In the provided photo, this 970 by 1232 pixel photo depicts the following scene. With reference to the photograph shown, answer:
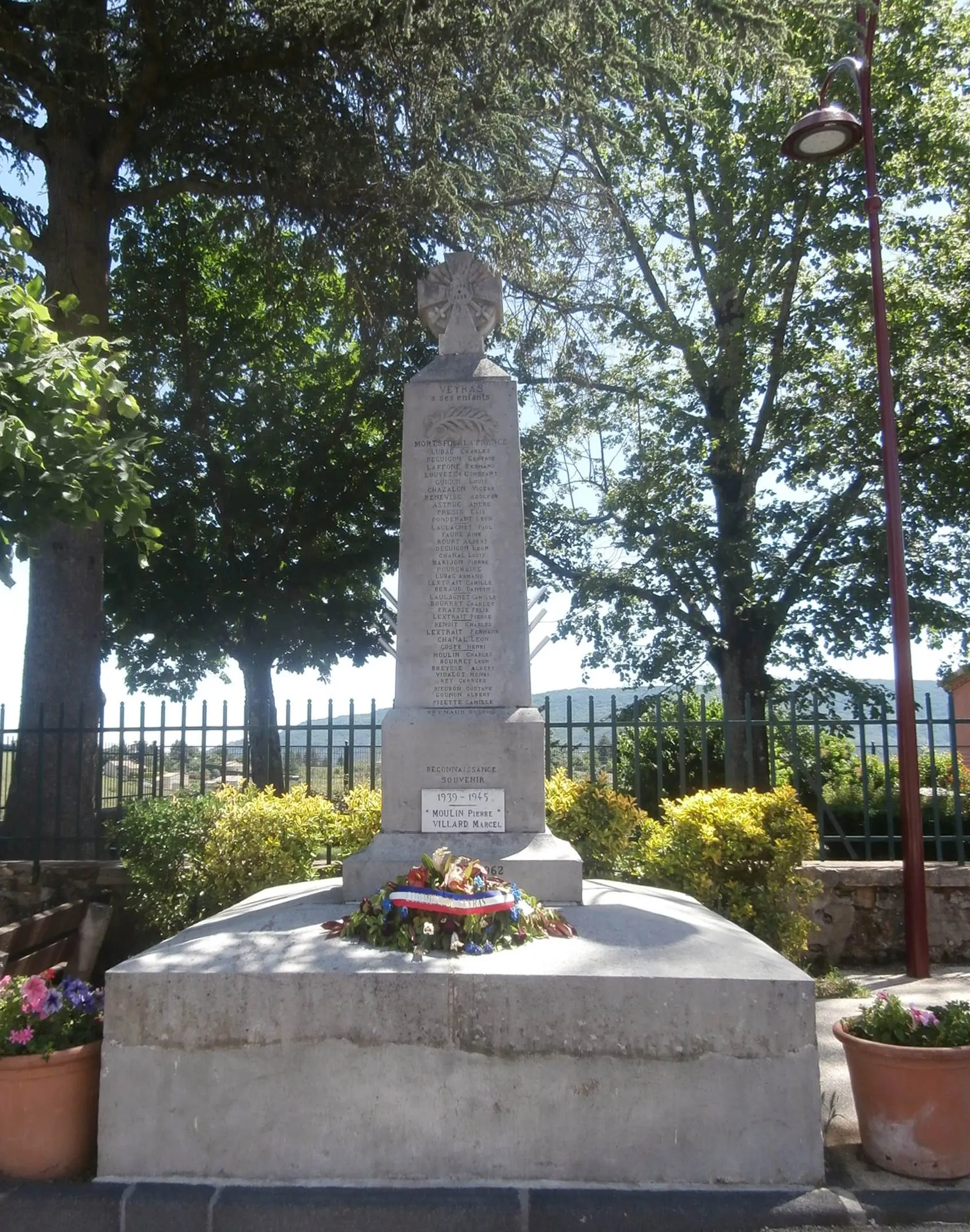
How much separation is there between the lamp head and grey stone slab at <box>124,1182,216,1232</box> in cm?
809

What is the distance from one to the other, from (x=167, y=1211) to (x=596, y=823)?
4120 millimetres

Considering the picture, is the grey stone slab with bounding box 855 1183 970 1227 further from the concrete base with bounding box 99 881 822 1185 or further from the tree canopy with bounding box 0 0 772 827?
the tree canopy with bounding box 0 0 772 827

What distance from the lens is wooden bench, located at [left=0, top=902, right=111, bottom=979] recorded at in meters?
6.31

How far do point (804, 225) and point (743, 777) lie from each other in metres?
9.67

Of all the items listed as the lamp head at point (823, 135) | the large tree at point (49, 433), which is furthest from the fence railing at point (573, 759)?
the lamp head at point (823, 135)

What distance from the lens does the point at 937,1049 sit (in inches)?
148

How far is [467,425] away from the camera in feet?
18.9

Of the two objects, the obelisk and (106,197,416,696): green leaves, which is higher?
(106,197,416,696): green leaves

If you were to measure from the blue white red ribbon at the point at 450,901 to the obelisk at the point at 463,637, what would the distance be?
720 millimetres

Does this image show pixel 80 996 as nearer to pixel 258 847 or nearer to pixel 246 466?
pixel 258 847

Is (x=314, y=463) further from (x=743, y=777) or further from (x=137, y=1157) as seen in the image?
(x=137, y=1157)

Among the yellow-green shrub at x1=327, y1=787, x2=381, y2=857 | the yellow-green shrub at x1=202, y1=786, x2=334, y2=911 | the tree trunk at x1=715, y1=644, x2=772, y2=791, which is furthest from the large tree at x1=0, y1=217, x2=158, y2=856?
the tree trunk at x1=715, y1=644, x2=772, y2=791

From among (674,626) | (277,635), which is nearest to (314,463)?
(277,635)

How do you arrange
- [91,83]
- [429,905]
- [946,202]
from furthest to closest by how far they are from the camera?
[946,202], [91,83], [429,905]
